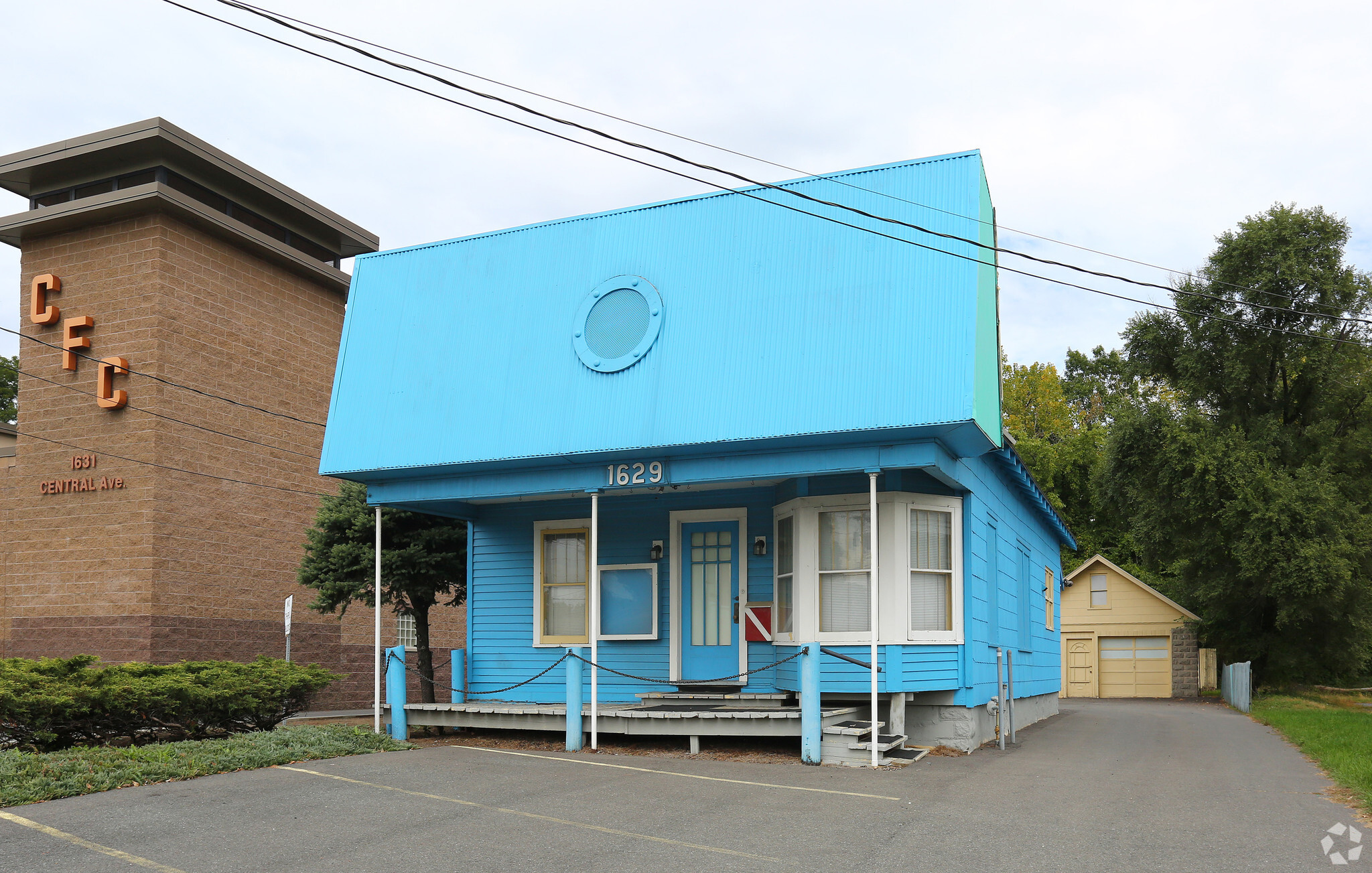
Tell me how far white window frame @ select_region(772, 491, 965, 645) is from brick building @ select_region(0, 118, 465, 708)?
1492 cm

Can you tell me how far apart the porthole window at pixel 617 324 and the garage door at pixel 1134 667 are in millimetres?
29516

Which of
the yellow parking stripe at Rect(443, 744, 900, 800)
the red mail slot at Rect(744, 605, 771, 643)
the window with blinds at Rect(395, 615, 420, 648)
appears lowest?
the window with blinds at Rect(395, 615, 420, 648)

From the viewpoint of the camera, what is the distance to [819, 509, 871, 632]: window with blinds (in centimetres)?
1252

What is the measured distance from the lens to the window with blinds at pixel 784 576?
13164 millimetres

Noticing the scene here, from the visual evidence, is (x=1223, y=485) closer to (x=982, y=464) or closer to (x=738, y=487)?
(x=982, y=464)

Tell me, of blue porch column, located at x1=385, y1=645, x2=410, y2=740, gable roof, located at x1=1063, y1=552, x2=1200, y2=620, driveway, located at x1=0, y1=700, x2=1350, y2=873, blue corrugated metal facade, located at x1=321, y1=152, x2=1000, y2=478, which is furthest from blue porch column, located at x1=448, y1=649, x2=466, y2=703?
gable roof, located at x1=1063, y1=552, x2=1200, y2=620

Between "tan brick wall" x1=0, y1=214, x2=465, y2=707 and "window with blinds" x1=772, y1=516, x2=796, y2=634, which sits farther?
"tan brick wall" x1=0, y1=214, x2=465, y2=707

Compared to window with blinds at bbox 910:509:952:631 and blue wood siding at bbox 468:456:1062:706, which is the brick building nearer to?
blue wood siding at bbox 468:456:1062:706

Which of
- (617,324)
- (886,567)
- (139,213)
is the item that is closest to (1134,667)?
(886,567)

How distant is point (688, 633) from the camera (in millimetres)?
14234

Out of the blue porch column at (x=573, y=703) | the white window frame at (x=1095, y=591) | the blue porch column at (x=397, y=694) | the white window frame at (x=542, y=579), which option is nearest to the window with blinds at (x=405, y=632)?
the white window frame at (x=542, y=579)

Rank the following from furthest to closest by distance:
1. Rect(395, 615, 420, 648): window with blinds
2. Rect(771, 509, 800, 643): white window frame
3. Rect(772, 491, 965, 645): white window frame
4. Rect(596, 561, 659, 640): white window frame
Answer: Rect(395, 615, 420, 648): window with blinds
Rect(596, 561, 659, 640): white window frame
Rect(771, 509, 800, 643): white window frame
Rect(772, 491, 965, 645): white window frame

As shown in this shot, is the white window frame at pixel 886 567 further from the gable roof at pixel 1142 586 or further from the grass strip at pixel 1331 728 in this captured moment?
the gable roof at pixel 1142 586

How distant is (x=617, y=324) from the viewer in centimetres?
1335
